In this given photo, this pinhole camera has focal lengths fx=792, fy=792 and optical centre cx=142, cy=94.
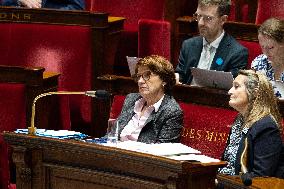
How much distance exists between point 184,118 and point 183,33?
544 millimetres

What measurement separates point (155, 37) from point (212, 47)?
0.20m

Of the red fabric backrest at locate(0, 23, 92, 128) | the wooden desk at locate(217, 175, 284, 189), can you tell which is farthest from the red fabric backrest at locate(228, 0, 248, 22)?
the wooden desk at locate(217, 175, 284, 189)

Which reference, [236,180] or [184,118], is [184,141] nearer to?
[184,118]

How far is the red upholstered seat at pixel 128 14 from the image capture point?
6.13 feet

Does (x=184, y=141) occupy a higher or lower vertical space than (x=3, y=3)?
lower

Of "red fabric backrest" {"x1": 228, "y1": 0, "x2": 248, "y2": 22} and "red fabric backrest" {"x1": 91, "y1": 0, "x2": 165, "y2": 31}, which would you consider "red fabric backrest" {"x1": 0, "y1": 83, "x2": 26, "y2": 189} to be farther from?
"red fabric backrest" {"x1": 228, "y1": 0, "x2": 248, "y2": 22}

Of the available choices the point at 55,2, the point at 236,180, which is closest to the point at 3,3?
the point at 55,2

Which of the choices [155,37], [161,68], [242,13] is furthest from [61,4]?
[161,68]

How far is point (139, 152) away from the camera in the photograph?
106cm

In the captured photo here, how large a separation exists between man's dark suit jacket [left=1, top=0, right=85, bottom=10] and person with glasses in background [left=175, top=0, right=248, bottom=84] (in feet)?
1.21

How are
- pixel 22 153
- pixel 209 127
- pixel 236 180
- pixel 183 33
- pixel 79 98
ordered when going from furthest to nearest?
pixel 183 33, pixel 79 98, pixel 209 127, pixel 22 153, pixel 236 180

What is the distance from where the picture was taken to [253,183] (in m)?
0.97

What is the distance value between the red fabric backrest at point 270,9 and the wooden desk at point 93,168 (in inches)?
30.7

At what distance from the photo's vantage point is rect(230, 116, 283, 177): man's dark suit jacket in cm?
116
